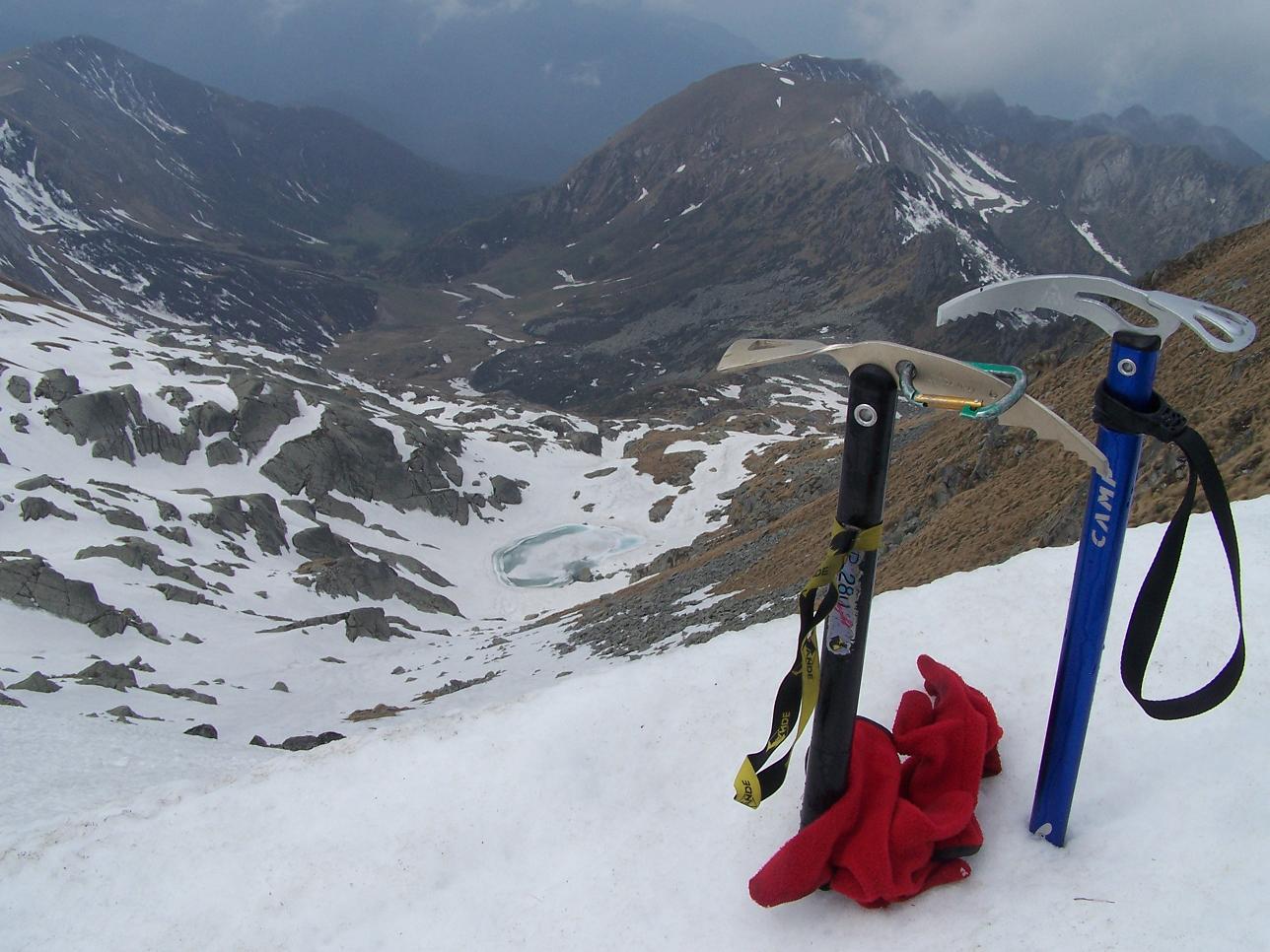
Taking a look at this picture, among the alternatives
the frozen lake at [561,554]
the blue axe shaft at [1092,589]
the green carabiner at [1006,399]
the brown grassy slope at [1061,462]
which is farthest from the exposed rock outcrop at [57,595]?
the green carabiner at [1006,399]

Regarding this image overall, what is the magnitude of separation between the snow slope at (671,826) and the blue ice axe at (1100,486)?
711 millimetres

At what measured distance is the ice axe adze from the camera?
14.0 feet

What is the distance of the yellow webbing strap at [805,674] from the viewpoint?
484cm

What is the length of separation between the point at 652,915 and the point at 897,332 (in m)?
204

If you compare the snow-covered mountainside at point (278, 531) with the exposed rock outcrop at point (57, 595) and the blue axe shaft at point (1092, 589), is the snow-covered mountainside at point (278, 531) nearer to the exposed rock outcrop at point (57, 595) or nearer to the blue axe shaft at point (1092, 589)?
the exposed rock outcrop at point (57, 595)

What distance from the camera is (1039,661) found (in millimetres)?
7148

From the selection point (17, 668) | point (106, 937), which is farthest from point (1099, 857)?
point (17, 668)

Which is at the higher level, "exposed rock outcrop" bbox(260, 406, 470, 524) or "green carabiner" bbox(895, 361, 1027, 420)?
"green carabiner" bbox(895, 361, 1027, 420)

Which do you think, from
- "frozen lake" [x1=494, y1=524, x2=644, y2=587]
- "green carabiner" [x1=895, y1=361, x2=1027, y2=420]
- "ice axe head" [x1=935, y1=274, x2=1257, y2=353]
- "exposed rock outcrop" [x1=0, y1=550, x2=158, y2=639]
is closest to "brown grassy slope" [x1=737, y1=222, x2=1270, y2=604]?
"ice axe head" [x1=935, y1=274, x2=1257, y2=353]

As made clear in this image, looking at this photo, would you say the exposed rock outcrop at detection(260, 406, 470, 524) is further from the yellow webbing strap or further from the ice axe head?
the ice axe head

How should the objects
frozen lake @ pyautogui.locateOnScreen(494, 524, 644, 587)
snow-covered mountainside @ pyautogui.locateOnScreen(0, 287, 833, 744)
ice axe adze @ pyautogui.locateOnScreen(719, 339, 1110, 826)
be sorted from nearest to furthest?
ice axe adze @ pyautogui.locateOnScreen(719, 339, 1110, 826) → snow-covered mountainside @ pyautogui.locateOnScreen(0, 287, 833, 744) → frozen lake @ pyautogui.locateOnScreen(494, 524, 644, 587)

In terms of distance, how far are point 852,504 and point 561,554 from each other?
5598cm

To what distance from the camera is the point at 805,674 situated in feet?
17.0

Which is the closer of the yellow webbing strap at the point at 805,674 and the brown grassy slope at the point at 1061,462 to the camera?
the yellow webbing strap at the point at 805,674
